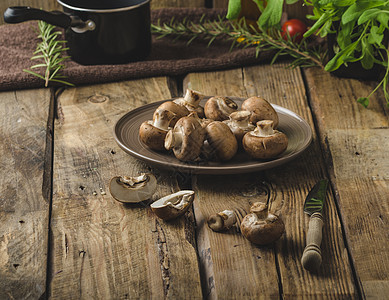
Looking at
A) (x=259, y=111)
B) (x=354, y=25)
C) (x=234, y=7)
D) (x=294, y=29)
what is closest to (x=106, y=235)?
(x=259, y=111)

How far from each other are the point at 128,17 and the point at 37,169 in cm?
64

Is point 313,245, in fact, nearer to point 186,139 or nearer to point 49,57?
point 186,139

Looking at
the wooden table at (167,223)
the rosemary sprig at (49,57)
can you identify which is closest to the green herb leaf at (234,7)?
the wooden table at (167,223)

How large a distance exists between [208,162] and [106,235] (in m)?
0.29

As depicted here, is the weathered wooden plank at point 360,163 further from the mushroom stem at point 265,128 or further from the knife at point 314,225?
the mushroom stem at point 265,128

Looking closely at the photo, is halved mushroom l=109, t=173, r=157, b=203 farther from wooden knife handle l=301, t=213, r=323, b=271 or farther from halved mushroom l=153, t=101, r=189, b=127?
wooden knife handle l=301, t=213, r=323, b=271

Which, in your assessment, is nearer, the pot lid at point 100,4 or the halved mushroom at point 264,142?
the halved mushroom at point 264,142

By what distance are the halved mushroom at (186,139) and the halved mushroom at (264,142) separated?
0.36 feet

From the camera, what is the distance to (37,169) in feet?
4.36

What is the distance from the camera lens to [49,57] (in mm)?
1777

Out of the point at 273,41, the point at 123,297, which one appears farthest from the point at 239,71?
the point at 123,297

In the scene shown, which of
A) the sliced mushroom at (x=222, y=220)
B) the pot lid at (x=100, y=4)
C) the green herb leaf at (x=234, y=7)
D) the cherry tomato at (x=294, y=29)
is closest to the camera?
the sliced mushroom at (x=222, y=220)

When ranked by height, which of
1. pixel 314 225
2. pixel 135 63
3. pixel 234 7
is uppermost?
pixel 234 7

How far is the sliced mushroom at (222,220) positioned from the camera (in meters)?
1.10
